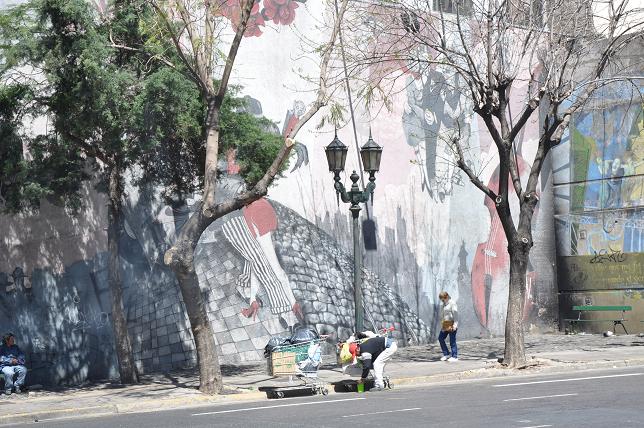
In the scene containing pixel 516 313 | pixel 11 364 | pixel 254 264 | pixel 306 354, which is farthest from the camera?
pixel 254 264

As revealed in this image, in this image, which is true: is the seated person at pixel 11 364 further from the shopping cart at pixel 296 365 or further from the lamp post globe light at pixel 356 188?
the lamp post globe light at pixel 356 188

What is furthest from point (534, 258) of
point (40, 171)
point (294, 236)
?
point (40, 171)

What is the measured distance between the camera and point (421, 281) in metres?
26.7

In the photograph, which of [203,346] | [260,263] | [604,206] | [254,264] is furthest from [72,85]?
[604,206]

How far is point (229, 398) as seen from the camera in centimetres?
1708

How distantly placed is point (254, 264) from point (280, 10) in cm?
620

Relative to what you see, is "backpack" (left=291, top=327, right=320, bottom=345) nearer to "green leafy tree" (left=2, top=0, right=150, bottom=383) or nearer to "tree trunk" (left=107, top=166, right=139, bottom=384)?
"tree trunk" (left=107, top=166, right=139, bottom=384)

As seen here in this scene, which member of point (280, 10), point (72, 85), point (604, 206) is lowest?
point (604, 206)

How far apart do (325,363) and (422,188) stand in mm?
6217

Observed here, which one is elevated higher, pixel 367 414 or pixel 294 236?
pixel 294 236

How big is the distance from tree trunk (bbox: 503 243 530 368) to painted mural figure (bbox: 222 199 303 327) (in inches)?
222

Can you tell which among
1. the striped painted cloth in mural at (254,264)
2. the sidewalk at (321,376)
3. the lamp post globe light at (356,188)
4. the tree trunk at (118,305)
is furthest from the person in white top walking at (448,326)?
the tree trunk at (118,305)

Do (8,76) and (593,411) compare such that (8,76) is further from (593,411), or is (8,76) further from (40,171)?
(593,411)

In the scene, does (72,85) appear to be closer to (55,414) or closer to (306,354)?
(55,414)
